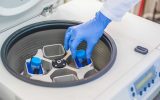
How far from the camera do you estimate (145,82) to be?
140 centimetres

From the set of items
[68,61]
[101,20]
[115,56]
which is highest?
[101,20]

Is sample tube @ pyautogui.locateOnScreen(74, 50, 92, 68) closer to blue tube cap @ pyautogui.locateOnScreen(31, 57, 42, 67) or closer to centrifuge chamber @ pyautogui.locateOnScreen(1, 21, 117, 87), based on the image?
centrifuge chamber @ pyautogui.locateOnScreen(1, 21, 117, 87)

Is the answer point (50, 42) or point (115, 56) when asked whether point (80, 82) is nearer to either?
point (115, 56)

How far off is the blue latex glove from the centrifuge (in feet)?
0.22

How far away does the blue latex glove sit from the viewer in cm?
151

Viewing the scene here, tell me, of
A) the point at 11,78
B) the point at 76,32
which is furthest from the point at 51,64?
the point at 11,78

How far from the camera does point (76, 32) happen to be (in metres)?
1.52

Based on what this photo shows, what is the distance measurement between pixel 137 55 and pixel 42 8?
0.59 meters

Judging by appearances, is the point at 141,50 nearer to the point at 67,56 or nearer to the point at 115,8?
the point at 115,8

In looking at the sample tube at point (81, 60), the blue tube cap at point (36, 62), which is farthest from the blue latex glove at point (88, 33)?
Answer: the blue tube cap at point (36, 62)

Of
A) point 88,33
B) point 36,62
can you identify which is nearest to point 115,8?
point 88,33

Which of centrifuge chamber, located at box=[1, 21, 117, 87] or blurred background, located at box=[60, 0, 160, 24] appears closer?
centrifuge chamber, located at box=[1, 21, 117, 87]

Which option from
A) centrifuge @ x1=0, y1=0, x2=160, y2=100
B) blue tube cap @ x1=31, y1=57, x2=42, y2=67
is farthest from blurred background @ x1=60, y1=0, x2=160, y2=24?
Answer: blue tube cap @ x1=31, y1=57, x2=42, y2=67

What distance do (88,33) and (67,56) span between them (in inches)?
7.2
